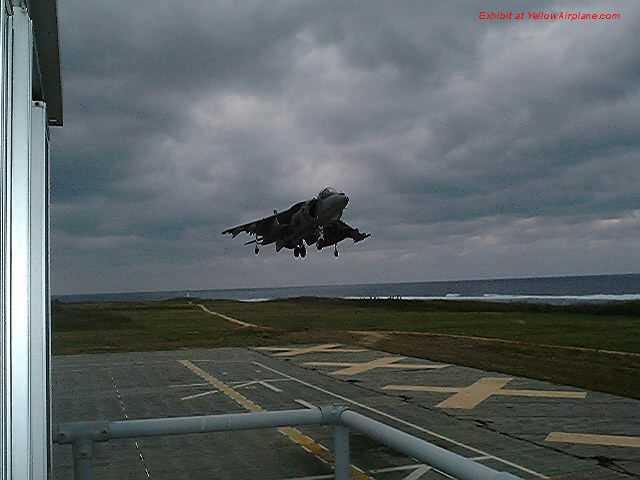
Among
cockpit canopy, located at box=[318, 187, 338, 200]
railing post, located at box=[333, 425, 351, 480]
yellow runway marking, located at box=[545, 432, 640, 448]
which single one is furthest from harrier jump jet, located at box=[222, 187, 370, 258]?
railing post, located at box=[333, 425, 351, 480]

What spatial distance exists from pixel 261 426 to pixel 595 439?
8416 millimetres

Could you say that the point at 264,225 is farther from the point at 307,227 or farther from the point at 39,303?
the point at 39,303

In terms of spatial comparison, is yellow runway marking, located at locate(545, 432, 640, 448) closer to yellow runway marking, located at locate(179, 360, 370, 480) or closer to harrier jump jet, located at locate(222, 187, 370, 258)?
yellow runway marking, located at locate(179, 360, 370, 480)

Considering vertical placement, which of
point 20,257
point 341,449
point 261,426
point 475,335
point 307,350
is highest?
point 20,257

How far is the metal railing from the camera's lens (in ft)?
9.52

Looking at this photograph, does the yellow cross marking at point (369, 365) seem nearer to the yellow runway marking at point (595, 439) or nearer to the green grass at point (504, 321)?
the yellow runway marking at point (595, 439)

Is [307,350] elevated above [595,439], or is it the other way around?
[307,350]

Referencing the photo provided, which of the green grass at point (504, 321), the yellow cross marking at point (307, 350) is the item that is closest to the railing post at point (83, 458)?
the yellow cross marking at point (307, 350)

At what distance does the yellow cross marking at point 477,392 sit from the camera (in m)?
13.8

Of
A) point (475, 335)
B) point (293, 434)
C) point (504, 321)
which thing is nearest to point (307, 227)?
point (293, 434)

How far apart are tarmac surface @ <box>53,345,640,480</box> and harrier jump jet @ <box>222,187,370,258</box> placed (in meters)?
3.52

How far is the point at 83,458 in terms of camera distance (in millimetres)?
3137

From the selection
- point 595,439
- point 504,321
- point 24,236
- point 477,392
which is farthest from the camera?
point 504,321

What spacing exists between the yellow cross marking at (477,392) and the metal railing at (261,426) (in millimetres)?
10328
